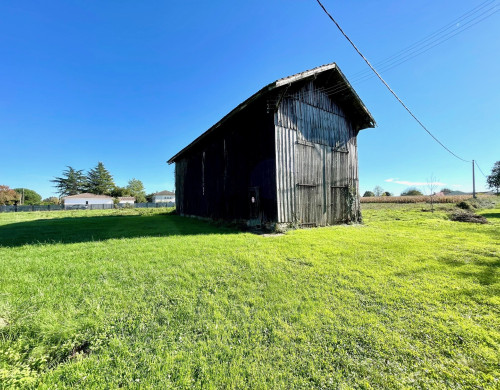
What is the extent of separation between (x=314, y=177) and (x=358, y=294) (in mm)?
7190

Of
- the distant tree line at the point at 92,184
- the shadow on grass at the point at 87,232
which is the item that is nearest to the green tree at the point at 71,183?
the distant tree line at the point at 92,184

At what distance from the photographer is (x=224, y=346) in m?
2.23

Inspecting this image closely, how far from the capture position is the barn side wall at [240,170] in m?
8.80

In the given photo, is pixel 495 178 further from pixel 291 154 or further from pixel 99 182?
pixel 99 182

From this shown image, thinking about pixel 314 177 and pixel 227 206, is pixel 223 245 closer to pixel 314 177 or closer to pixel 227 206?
pixel 227 206

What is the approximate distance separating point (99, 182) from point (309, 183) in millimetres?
71496

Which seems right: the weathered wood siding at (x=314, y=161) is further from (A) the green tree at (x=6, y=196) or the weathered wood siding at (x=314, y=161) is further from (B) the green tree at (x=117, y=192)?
(B) the green tree at (x=117, y=192)

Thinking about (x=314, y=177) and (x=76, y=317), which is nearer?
(x=76, y=317)

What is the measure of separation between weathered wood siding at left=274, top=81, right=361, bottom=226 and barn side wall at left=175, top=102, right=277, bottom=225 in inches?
19.1

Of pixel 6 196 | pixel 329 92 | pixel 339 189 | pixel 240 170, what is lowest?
pixel 339 189

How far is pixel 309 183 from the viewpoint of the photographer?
31.8 feet

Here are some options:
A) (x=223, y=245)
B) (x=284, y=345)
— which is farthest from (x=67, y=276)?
(x=284, y=345)

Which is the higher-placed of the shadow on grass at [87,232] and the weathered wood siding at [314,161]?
the weathered wood siding at [314,161]

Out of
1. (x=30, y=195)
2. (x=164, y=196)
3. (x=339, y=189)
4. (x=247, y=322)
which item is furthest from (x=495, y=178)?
(x=30, y=195)
